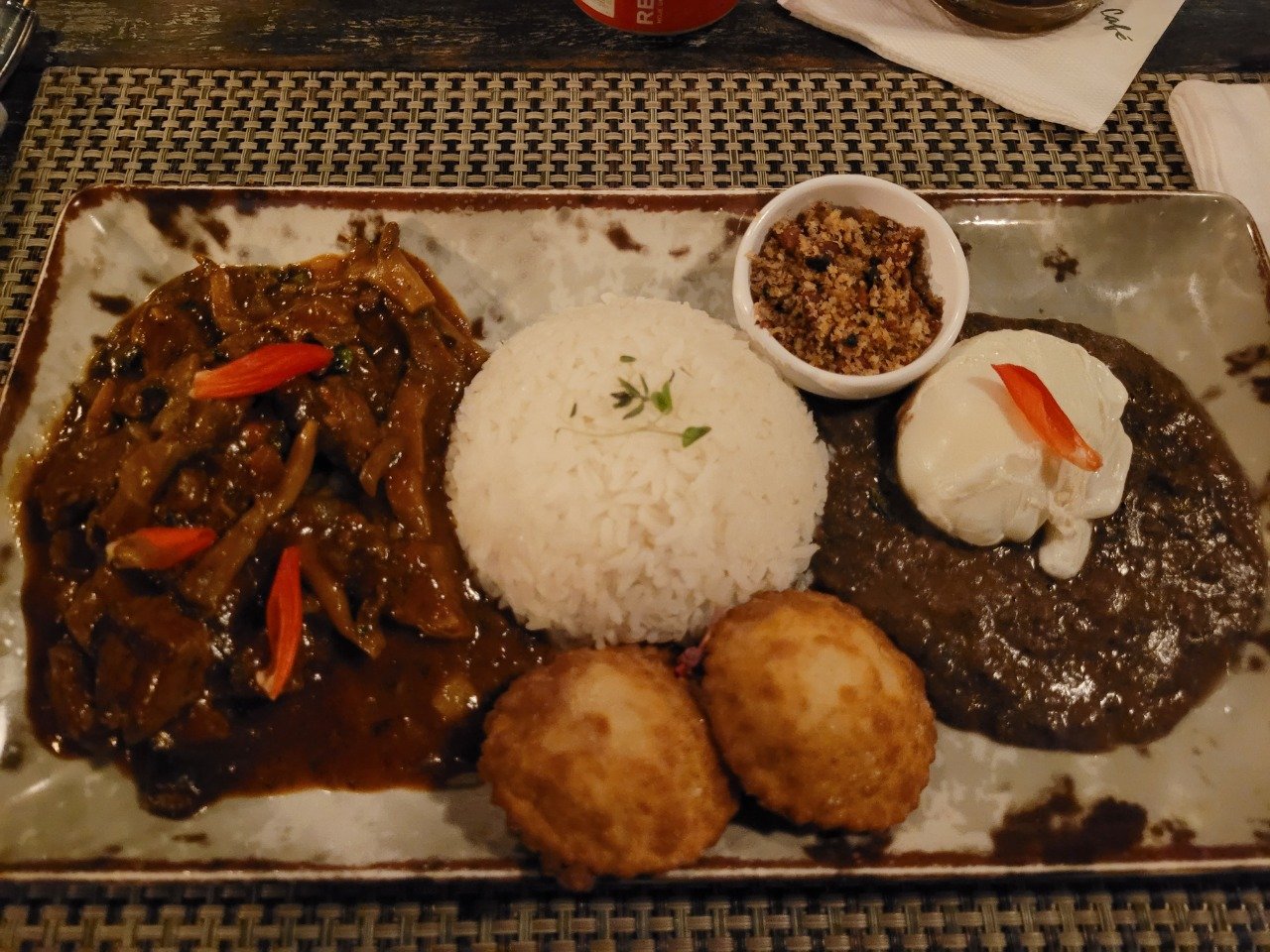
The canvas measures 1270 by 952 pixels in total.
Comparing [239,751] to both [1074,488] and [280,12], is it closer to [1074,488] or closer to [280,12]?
[1074,488]

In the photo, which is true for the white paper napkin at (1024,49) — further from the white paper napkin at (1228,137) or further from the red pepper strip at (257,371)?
the red pepper strip at (257,371)

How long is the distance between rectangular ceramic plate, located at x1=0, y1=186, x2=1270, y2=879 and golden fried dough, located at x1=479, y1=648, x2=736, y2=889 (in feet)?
0.66

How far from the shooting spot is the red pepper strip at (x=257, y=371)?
2924mm

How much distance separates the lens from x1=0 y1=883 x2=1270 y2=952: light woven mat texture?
2791mm

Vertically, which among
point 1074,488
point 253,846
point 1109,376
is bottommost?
point 253,846

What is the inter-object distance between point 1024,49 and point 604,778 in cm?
425

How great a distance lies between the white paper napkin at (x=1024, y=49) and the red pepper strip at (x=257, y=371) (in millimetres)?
3253

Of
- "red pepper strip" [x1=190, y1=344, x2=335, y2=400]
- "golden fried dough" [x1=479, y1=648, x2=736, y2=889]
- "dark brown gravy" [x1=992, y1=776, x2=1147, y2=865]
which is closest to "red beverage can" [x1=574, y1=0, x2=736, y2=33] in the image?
"red pepper strip" [x1=190, y1=344, x2=335, y2=400]

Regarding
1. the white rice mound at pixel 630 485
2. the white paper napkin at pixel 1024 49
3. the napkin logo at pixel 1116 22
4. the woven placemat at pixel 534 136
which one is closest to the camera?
the white rice mound at pixel 630 485

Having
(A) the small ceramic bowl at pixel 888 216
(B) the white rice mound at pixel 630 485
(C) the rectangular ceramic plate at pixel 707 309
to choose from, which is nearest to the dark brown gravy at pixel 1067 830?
(C) the rectangular ceramic plate at pixel 707 309

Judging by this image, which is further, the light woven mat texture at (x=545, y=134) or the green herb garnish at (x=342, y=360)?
the light woven mat texture at (x=545, y=134)

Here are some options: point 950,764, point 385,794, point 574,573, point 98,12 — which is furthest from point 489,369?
point 98,12

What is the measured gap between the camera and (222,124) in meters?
4.09

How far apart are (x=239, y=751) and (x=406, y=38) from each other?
3616 mm
